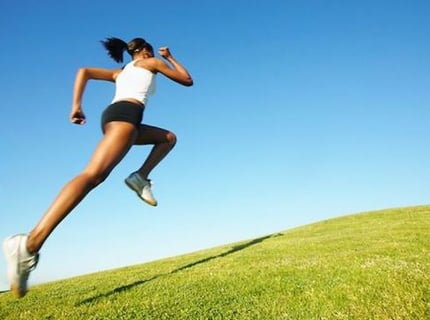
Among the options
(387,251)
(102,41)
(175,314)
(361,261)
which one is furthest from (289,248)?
(102,41)

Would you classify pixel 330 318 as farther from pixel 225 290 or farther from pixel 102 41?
pixel 102 41

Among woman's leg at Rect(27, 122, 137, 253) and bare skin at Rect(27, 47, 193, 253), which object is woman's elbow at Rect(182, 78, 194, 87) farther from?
woman's leg at Rect(27, 122, 137, 253)

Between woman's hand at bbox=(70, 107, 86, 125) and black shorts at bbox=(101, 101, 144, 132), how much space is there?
531 mm

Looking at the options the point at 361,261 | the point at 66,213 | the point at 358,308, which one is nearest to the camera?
the point at 66,213

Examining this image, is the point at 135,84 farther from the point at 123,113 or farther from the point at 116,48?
the point at 116,48

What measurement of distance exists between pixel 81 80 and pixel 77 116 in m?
0.61

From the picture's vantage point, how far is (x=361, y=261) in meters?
12.2

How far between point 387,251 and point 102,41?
41.5ft

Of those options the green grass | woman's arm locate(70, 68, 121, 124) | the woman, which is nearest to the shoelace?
the woman

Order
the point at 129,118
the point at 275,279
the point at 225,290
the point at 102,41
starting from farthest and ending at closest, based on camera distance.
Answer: the point at 275,279
the point at 225,290
the point at 102,41
the point at 129,118

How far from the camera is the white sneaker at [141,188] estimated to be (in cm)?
719

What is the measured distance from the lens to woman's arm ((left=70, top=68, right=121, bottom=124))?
20.7 ft

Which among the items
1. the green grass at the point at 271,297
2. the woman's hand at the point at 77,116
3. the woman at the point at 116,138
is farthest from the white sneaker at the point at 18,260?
the green grass at the point at 271,297

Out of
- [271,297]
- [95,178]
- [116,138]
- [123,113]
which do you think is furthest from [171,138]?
[271,297]
